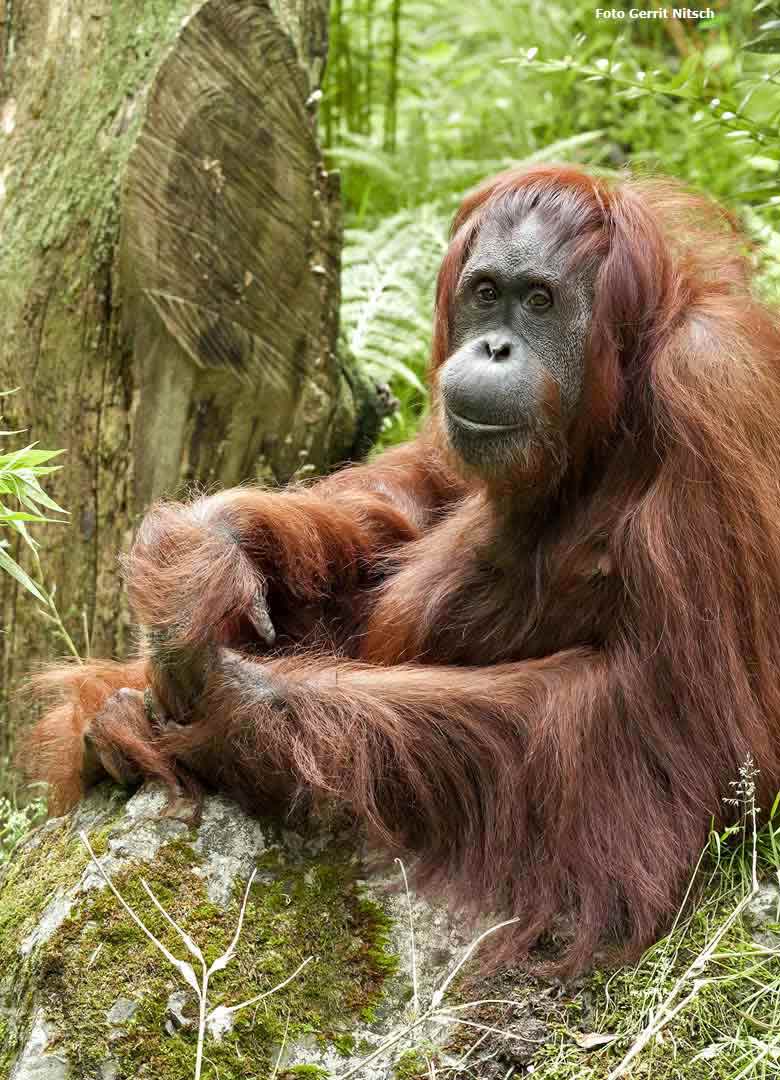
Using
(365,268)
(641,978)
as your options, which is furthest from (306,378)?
(641,978)

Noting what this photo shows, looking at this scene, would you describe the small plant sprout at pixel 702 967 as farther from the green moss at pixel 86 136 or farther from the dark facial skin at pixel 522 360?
the green moss at pixel 86 136

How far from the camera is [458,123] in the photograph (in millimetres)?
6820

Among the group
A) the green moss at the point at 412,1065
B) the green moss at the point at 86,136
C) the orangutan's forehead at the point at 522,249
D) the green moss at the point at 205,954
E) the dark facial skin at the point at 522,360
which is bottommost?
the green moss at the point at 412,1065

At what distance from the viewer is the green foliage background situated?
18.1 feet

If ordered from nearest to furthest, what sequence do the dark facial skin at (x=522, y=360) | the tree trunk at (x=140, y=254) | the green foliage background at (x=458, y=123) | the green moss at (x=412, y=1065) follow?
the green moss at (x=412, y=1065) < the dark facial skin at (x=522, y=360) < the tree trunk at (x=140, y=254) < the green foliage background at (x=458, y=123)

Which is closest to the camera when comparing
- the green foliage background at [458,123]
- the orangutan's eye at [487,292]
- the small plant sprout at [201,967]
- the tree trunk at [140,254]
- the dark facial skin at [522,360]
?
the small plant sprout at [201,967]

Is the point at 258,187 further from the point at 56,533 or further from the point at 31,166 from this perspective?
the point at 56,533

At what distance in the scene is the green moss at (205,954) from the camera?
8.71 ft

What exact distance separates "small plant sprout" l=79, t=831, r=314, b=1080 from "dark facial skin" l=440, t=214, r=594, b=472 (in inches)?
42.1

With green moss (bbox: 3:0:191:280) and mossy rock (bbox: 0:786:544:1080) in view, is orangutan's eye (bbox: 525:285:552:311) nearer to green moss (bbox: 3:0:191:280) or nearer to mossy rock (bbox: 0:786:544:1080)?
mossy rock (bbox: 0:786:544:1080)

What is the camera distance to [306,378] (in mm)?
4383

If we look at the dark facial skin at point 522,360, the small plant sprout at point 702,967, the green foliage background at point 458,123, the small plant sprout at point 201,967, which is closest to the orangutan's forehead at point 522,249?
the dark facial skin at point 522,360

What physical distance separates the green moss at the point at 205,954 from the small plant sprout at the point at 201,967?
21mm

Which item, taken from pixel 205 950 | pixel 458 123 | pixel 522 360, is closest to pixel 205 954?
pixel 205 950
